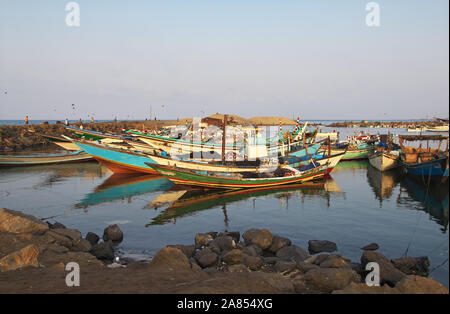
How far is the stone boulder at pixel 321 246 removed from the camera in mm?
12508

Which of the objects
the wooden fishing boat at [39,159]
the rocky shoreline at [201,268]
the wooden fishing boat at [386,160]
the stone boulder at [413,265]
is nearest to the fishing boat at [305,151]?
the wooden fishing boat at [386,160]

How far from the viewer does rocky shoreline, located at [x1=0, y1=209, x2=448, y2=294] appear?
25.0ft

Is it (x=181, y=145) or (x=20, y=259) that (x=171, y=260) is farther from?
(x=181, y=145)

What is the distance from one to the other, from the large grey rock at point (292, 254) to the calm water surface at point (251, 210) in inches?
73.1

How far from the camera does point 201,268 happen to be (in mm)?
10609

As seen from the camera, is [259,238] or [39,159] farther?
[39,159]

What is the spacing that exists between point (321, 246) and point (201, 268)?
5037 millimetres

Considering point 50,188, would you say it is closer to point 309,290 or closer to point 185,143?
point 185,143

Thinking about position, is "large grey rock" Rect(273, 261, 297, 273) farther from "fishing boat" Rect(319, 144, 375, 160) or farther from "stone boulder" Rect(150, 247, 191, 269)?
"fishing boat" Rect(319, 144, 375, 160)

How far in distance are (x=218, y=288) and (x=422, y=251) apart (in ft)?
31.1

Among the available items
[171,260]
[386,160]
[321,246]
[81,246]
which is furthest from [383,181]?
[81,246]

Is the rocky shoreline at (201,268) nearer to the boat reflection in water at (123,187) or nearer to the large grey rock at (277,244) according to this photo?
the large grey rock at (277,244)
